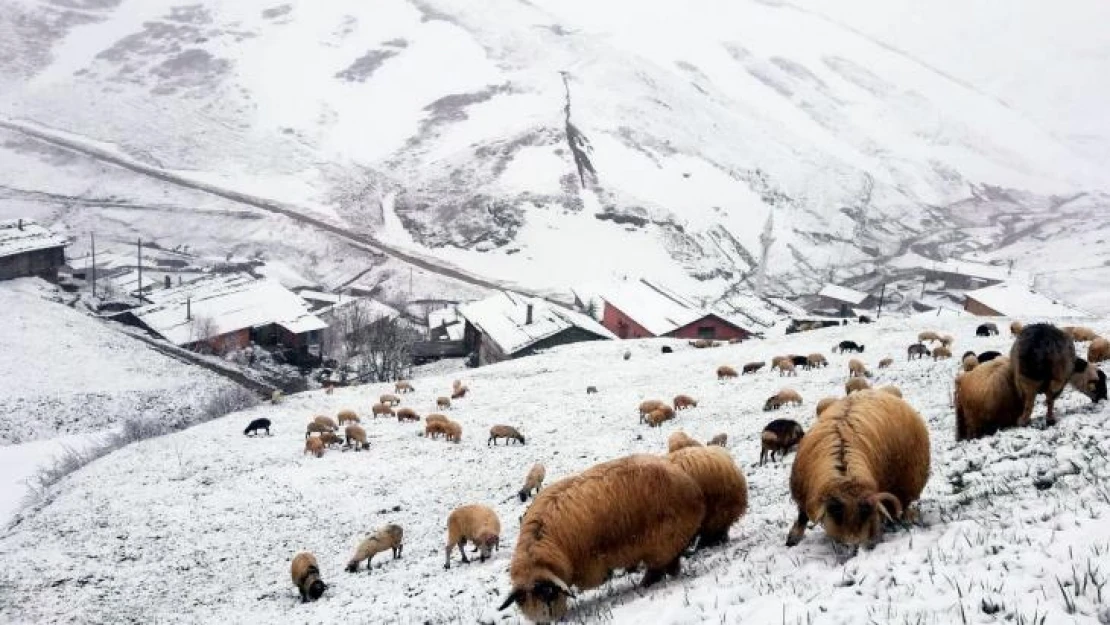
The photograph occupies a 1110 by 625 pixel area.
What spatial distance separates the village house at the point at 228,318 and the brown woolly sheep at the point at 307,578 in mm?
52716

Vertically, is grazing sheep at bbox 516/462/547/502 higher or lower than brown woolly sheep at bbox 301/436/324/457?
higher

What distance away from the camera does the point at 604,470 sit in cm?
927

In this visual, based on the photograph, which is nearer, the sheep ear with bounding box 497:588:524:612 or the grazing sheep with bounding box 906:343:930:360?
the sheep ear with bounding box 497:588:524:612

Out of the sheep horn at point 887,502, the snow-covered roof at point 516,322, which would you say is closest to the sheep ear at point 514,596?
the sheep horn at point 887,502

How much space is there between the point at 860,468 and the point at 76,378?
56100 mm

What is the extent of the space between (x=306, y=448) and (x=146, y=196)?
98248 millimetres

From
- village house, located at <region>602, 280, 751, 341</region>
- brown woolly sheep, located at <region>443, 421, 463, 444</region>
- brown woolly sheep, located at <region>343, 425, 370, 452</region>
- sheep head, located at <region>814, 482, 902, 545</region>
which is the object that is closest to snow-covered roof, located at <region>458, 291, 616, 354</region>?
village house, located at <region>602, 280, 751, 341</region>

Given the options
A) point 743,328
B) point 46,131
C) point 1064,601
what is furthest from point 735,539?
point 46,131

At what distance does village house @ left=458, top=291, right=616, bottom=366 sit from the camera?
5928 cm

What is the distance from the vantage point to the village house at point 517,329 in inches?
2334

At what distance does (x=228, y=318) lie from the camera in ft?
211

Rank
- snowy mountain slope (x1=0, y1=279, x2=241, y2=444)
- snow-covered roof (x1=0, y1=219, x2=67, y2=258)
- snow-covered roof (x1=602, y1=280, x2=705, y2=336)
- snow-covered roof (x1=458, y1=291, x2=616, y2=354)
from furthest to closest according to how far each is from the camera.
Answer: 1. snow-covered roof (x1=0, y1=219, x2=67, y2=258)
2. snow-covered roof (x1=602, y1=280, x2=705, y2=336)
3. snow-covered roof (x1=458, y1=291, x2=616, y2=354)
4. snowy mountain slope (x1=0, y1=279, x2=241, y2=444)

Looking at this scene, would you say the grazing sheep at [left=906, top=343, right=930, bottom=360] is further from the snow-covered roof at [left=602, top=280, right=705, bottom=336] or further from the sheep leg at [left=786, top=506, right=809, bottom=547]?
the snow-covered roof at [left=602, top=280, right=705, bottom=336]

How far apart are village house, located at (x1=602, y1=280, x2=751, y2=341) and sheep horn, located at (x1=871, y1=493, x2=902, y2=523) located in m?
55.0
